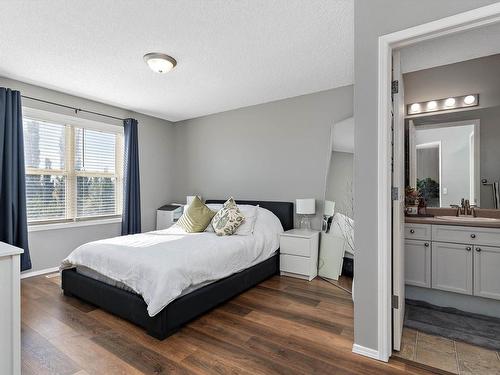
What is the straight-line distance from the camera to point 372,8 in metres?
1.79

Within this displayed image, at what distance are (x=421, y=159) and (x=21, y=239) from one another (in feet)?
16.3

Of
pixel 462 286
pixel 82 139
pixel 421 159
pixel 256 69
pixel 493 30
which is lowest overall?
pixel 462 286

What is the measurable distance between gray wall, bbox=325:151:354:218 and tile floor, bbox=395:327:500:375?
56.3 inches

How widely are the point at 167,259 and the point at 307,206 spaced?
204 cm

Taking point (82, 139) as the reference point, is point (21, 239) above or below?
below

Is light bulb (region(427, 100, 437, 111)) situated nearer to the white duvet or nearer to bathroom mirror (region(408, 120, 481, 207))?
bathroom mirror (region(408, 120, 481, 207))

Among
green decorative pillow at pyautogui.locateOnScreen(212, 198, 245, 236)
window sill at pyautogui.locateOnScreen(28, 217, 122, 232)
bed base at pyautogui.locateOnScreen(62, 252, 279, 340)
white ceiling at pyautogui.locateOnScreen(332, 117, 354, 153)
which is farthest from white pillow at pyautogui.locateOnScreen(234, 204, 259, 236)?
window sill at pyautogui.locateOnScreen(28, 217, 122, 232)

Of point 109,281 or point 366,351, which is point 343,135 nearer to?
point 366,351

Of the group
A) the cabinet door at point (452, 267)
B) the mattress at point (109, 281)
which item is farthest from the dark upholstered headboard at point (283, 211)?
the cabinet door at point (452, 267)

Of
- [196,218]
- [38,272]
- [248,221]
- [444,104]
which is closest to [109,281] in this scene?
[196,218]

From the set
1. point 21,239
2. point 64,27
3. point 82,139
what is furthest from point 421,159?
point 21,239

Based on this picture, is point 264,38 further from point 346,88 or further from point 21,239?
point 21,239

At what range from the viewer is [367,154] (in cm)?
183

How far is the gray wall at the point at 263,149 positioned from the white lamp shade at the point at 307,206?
203mm
